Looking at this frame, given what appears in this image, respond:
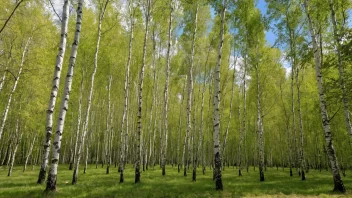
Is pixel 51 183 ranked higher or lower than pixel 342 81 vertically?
lower

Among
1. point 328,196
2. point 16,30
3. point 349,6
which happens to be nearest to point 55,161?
point 328,196

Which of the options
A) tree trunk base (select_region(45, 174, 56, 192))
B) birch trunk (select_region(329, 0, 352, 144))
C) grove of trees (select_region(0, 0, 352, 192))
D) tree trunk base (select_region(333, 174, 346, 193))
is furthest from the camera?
grove of trees (select_region(0, 0, 352, 192))

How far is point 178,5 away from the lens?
2078 centimetres

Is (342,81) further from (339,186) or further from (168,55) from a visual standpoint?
(168,55)

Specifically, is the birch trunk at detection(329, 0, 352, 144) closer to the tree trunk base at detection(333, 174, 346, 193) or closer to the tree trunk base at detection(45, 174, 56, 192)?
the tree trunk base at detection(333, 174, 346, 193)

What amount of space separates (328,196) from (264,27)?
13.9m

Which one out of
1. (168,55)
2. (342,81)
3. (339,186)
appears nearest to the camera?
(342,81)

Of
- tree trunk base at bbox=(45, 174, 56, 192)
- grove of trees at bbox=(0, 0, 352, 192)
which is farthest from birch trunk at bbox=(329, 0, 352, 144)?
tree trunk base at bbox=(45, 174, 56, 192)

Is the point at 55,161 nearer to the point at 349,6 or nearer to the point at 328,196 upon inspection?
the point at 328,196

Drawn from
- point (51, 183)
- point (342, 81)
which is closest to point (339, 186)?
point (342, 81)

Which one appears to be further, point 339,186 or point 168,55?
point 168,55

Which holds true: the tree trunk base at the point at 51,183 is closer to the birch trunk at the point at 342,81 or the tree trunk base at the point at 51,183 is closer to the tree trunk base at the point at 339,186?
the tree trunk base at the point at 339,186

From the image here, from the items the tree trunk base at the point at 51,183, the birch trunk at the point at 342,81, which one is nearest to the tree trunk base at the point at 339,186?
the birch trunk at the point at 342,81

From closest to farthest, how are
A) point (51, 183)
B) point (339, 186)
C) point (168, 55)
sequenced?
point (51, 183) < point (339, 186) < point (168, 55)
